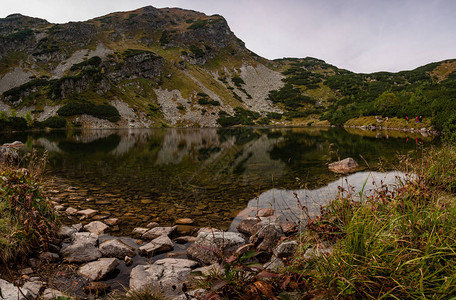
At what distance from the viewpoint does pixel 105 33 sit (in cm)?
19788

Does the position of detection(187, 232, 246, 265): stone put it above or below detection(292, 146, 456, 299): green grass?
below

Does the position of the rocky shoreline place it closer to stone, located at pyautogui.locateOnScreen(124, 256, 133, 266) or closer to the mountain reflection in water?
stone, located at pyautogui.locateOnScreen(124, 256, 133, 266)

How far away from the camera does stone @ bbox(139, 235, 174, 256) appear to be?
21.4 feet

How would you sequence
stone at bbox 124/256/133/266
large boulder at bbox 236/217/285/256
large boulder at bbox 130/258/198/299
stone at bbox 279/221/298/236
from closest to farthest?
1. large boulder at bbox 130/258/198/299
2. stone at bbox 124/256/133/266
3. large boulder at bbox 236/217/285/256
4. stone at bbox 279/221/298/236

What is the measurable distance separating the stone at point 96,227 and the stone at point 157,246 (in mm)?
2245

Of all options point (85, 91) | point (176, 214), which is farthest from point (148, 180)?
point (85, 91)

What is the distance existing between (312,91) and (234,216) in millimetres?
191696

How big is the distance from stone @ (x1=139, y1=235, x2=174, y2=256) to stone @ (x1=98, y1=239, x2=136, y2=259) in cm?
31

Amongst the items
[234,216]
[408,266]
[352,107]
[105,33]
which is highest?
[105,33]

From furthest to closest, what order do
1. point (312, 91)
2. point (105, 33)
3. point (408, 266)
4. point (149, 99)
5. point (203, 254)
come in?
point (105, 33)
point (312, 91)
point (149, 99)
point (203, 254)
point (408, 266)

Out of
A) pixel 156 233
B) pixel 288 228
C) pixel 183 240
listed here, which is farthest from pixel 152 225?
pixel 288 228

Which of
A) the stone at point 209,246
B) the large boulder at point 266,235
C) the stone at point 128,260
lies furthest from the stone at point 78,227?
the large boulder at point 266,235

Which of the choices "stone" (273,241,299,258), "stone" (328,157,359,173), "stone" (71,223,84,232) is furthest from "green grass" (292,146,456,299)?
"stone" (328,157,359,173)

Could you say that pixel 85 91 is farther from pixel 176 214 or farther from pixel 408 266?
pixel 408 266
